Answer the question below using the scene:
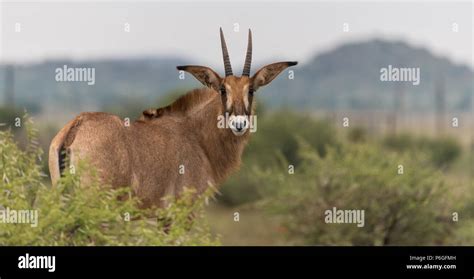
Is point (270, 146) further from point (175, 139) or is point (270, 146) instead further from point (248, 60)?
point (248, 60)

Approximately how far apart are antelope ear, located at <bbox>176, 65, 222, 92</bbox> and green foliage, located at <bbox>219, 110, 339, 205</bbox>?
23.8 meters

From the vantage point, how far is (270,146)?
126 ft

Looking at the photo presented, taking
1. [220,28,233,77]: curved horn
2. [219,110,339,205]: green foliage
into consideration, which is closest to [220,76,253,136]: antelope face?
[220,28,233,77]: curved horn

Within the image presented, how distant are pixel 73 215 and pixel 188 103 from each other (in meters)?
4.53

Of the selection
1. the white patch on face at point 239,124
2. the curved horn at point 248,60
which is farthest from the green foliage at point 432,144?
the white patch on face at point 239,124

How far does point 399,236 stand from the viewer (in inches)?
894

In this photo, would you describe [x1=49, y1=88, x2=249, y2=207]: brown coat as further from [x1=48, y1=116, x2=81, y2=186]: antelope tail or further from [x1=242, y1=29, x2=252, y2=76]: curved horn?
[x1=242, y1=29, x2=252, y2=76]: curved horn

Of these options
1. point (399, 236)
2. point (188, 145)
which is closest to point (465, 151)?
point (399, 236)

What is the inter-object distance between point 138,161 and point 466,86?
366 feet

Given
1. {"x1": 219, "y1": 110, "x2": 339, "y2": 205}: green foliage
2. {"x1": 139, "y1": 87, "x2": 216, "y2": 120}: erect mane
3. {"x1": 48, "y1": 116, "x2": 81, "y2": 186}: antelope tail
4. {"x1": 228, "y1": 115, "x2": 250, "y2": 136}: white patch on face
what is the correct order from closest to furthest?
{"x1": 48, "y1": 116, "x2": 81, "y2": 186}: antelope tail
{"x1": 228, "y1": 115, "x2": 250, "y2": 136}: white patch on face
{"x1": 139, "y1": 87, "x2": 216, "y2": 120}: erect mane
{"x1": 219, "y1": 110, "x2": 339, "y2": 205}: green foliage

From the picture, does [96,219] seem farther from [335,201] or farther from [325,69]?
[325,69]

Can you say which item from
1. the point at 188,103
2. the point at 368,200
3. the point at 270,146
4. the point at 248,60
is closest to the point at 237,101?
the point at 248,60

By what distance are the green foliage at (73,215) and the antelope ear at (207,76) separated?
3249mm

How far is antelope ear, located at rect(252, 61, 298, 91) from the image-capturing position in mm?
11523
